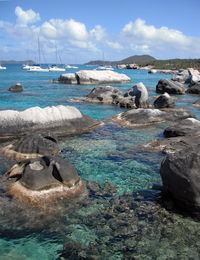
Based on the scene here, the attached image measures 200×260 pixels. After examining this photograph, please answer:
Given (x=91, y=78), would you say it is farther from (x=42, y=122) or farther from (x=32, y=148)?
(x=32, y=148)

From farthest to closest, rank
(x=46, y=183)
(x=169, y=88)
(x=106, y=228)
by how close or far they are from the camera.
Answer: (x=169, y=88)
(x=46, y=183)
(x=106, y=228)

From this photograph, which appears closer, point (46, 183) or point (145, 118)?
point (46, 183)

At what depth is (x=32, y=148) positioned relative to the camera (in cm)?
1001

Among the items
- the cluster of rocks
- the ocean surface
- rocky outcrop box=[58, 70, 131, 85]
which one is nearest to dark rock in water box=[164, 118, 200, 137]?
the ocean surface

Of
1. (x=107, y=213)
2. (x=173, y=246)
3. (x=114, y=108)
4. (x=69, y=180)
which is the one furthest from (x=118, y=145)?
(x=114, y=108)

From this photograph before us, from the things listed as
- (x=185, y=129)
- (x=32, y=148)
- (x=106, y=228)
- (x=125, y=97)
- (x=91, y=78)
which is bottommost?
(x=106, y=228)

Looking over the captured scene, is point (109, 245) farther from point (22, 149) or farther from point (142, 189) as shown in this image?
point (22, 149)

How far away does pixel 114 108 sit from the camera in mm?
22625

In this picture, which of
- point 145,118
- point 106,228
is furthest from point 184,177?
point 145,118

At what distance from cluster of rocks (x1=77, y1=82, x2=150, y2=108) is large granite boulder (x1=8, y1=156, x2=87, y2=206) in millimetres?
15601

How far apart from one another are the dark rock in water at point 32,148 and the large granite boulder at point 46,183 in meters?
2.05

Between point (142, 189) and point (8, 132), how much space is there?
25.8 feet

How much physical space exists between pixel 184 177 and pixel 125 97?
18693mm

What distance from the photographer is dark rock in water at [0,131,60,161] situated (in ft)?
32.6
